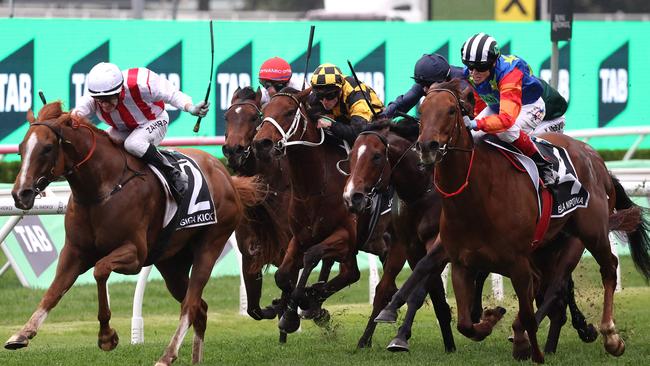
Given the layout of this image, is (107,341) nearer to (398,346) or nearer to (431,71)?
(398,346)

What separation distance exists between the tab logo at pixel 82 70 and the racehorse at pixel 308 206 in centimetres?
633

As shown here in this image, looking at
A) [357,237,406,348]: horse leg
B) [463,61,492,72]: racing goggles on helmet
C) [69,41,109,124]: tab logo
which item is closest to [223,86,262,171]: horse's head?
[357,237,406,348]: horse leg

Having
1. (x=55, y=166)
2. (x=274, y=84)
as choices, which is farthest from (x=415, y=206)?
(x=55, y=166)

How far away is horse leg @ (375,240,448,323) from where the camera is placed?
726 centimetres

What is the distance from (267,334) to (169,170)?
2.20m

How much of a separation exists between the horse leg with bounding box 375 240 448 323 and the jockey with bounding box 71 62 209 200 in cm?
134

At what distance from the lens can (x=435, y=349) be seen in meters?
8.06

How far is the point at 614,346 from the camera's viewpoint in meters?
7.63

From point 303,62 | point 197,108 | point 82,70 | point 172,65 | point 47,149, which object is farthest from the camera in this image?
point 303,62

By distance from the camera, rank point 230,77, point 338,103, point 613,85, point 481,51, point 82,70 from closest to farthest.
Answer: point 481,51 → point 338,103 → point 82,70 → point 230,77 → point 613,85

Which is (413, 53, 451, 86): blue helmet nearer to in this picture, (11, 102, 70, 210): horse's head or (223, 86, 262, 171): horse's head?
(223, 86, 262, 171): horse's head

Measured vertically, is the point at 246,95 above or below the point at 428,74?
below

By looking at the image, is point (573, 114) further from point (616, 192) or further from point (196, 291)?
point (196, 291)

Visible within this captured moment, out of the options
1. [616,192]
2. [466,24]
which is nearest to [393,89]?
[466,24]
